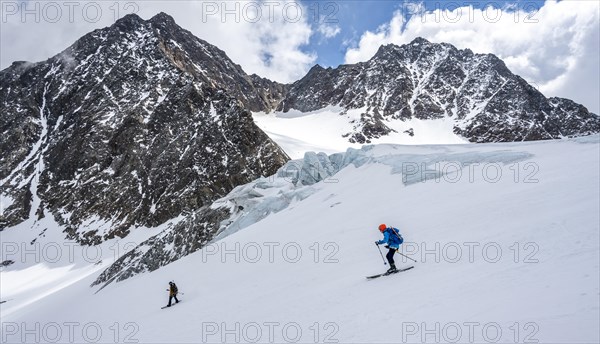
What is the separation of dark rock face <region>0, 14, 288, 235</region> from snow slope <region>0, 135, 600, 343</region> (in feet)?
191

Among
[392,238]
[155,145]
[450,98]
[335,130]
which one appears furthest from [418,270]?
[450,98]

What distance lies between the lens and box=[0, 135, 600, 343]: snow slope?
7.32 m

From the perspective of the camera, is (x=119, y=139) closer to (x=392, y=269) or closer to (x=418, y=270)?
(x=392, y=269)

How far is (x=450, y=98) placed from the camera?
569ft

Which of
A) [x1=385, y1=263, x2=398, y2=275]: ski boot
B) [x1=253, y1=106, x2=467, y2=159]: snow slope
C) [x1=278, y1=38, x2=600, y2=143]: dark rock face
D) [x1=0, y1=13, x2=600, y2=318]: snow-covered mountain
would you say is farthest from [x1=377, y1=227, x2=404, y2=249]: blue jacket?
[x1=278, y1=38, x2=600, y2=143]: dark rock face

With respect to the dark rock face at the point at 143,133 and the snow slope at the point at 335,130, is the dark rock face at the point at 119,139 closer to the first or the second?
the dark rock face at the point at 143,133

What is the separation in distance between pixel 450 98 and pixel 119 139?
14070cm

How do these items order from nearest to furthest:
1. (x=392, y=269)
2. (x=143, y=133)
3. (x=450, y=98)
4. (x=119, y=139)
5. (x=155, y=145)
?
1. (x=392, y=269)
2. (x=155, y=145)
3. (x=119, y=139)
4. (x=143, y=133)
5. (x=450, y=98)

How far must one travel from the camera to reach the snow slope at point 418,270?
24.0ft

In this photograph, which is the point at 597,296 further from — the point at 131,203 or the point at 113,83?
the point at 113,83

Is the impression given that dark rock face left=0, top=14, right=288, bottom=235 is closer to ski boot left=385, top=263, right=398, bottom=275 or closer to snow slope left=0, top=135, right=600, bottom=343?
snow slope left=0, top=135, right=600, bottom=343

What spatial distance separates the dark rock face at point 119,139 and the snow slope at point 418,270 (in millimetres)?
58145

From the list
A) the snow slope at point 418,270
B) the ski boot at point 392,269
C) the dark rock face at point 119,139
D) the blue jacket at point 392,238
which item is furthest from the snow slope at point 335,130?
the ski boot at point 392,269

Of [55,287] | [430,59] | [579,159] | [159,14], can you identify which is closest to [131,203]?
[55,287]
